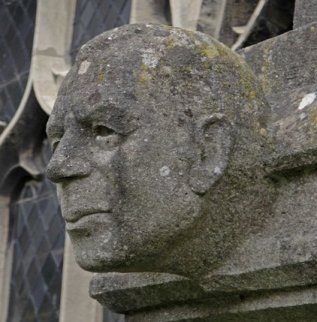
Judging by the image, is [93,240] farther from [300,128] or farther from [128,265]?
[300,128]

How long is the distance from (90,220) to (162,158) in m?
0.18

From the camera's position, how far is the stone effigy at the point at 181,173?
2613 millimetres

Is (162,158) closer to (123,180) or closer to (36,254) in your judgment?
(123,180)

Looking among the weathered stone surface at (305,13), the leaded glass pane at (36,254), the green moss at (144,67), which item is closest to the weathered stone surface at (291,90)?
the weathered stone surface at (305,13)

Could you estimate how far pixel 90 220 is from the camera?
2.64 meters

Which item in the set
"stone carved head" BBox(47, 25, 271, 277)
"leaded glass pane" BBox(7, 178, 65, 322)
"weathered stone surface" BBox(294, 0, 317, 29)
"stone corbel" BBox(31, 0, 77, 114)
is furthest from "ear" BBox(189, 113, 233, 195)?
"stone corbel" BBox(31, 0, 77, 114)

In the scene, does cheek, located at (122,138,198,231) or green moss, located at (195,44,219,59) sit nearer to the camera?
cheek, located at (122,138,198,231)

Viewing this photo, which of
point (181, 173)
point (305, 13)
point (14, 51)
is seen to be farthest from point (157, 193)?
point (14, 51)

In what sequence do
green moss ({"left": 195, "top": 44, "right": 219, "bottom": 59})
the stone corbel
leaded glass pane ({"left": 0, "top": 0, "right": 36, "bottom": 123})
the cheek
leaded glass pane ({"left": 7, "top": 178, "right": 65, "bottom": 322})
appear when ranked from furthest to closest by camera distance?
leaded glass pane ({"left": 0, "top": 0, "right": 36, "bottom": 123}) < the stone corbel < leaded glass pane ({"left": 7, "top": 178, "right": 65, "bottom": 322}) < green moss ({"left": 195, "top": 44, "right": 219, "bottom": 59}) < the cheek

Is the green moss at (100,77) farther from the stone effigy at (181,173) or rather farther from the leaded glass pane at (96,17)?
the leaded glass pane at (96,17)

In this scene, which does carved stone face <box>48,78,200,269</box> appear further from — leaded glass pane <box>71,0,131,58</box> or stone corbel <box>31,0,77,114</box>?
stone corbel <box>31,0,77,114</box>

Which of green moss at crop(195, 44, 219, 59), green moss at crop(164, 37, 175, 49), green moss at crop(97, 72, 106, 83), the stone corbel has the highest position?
the stone corbel

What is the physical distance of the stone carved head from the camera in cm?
261

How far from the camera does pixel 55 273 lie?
7234mm
